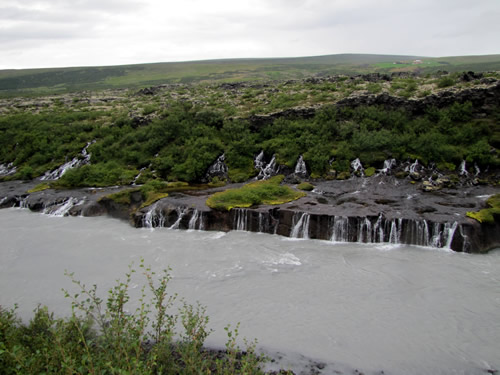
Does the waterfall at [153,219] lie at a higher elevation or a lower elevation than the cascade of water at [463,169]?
lower

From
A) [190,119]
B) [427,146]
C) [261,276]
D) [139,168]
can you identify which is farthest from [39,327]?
[190,119]

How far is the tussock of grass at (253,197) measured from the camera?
68.2 feet

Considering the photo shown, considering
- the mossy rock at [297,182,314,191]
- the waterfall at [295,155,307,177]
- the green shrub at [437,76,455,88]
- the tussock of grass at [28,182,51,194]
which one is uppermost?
the green shrub at [437,76,455,88]

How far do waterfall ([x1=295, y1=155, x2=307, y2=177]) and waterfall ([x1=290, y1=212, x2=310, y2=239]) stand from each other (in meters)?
8.61

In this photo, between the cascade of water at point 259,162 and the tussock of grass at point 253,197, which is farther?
the cascade of water at point 259,162

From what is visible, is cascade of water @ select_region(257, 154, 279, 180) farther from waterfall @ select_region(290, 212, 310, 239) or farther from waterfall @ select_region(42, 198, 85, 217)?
→ waterfall @ select_region(42, 198, 85, 217)

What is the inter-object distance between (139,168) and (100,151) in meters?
5.33

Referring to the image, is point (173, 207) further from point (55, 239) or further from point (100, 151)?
point (100, 151)

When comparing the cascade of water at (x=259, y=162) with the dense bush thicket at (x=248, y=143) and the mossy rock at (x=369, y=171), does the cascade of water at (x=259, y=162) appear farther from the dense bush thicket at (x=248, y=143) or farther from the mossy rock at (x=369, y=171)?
the mossy rock at (x=369, y=171)

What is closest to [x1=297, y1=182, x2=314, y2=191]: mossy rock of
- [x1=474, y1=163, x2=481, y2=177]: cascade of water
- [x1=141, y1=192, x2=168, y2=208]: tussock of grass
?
[x1=141, y1=192, x2=168, y2=208]: tussock of grass

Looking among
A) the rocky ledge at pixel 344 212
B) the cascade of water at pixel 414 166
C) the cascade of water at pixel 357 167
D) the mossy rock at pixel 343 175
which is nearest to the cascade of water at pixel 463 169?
the rocky ledge at pixel 344 212

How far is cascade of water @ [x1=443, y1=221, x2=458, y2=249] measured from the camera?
656 inches

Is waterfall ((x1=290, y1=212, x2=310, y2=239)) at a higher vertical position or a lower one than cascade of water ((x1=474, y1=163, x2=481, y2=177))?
lower

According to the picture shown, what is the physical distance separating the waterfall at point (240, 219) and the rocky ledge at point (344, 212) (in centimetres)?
6
